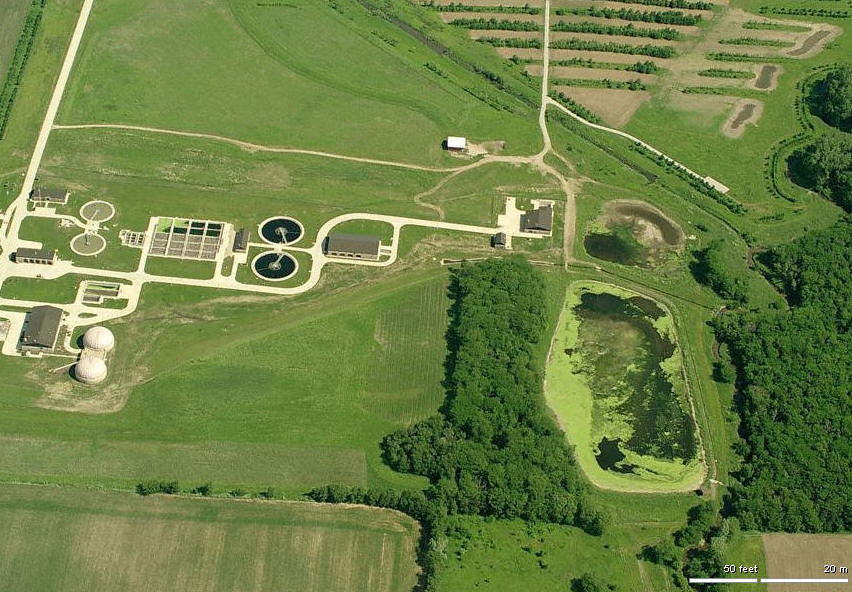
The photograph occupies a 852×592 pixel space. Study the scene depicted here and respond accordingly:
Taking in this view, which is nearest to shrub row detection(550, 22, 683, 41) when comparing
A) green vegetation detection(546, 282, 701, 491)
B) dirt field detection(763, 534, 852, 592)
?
green vegetation detection(546, 282, 701, 491)

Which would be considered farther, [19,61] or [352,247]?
[19,61]

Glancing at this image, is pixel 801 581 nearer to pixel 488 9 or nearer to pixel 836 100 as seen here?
pixel 836 100

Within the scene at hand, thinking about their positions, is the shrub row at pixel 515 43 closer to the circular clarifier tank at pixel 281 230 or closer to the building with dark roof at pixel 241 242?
the circular clarifier tank at pixel 281 230

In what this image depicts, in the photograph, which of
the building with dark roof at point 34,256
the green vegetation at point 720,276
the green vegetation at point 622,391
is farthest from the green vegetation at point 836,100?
the building with dark roof at point 34,256

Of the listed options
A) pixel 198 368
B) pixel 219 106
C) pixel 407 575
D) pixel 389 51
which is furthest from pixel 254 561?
pixel 389 51

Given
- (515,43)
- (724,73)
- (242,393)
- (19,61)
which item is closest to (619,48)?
(515,43)
